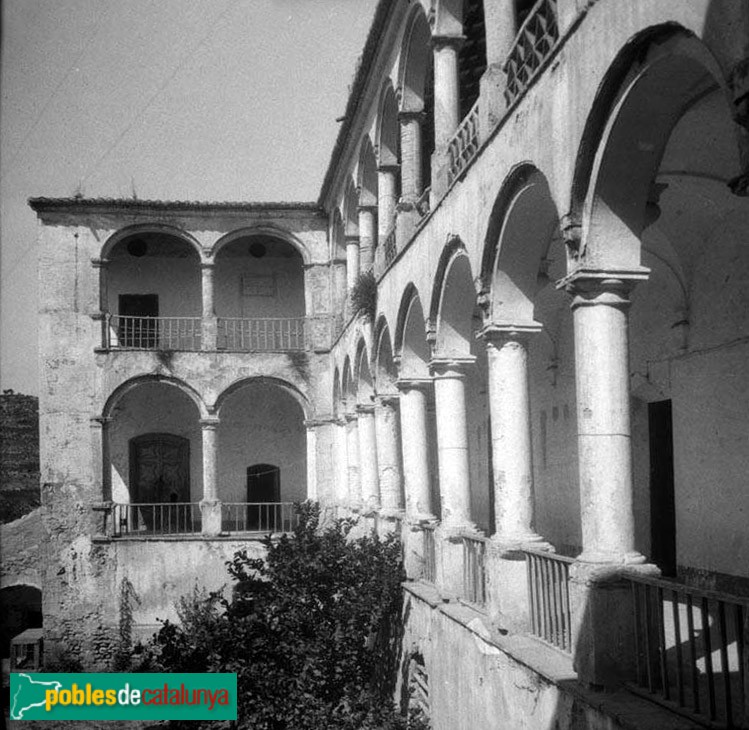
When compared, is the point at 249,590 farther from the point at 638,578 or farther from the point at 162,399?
the point at 162,399

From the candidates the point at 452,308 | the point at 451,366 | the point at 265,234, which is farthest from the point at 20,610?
the point at 452,308

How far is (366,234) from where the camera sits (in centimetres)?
1683

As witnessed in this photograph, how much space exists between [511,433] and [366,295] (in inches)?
298

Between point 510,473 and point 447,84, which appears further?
point 447,84

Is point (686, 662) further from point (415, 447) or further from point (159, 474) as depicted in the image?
point (159, 474)

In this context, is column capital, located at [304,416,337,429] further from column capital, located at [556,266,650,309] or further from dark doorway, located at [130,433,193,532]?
column capital, located at [556,266,650,309]

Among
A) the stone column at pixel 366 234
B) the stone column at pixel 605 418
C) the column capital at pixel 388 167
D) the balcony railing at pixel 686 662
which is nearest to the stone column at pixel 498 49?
the stone column at pixel 605 418

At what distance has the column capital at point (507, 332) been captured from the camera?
8.06 meters

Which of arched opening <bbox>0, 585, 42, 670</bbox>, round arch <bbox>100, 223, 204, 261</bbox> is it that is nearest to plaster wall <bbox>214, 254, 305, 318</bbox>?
round arch <bbox>100, 223, 204, 261</bbox>

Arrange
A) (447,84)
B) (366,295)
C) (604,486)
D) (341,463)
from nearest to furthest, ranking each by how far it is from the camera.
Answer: (604,486) < (447,84) < (366,295) < (341,463)

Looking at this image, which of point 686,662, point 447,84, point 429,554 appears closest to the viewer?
point 686,662

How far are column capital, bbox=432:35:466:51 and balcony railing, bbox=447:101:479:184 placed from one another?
3.80 ft

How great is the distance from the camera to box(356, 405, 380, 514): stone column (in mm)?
15906

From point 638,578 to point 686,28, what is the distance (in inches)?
122
